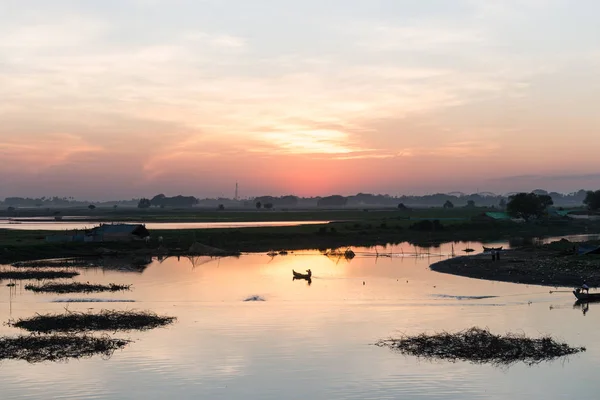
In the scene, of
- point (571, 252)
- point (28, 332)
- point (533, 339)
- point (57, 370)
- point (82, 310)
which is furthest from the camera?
point (571, 252)

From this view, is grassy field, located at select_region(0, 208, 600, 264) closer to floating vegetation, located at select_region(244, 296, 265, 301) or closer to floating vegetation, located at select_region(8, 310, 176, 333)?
floating vegetation, located at select_region(244, 296, 265, 301)

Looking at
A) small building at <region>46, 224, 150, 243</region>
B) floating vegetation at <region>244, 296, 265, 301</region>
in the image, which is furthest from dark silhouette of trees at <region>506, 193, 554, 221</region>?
floating vegetation at <region>244, 296, 265, 301</region>

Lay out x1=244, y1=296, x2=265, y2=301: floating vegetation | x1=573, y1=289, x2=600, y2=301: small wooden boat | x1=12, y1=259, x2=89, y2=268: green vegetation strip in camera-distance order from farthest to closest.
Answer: x1=12, y1=259, x2=89, y2=268: green vegetation strip < x1=244, y1=296, x2=265, y2=301: floating vegetation < x1=573, y1=289, x2=600, y2=301: small wooden boat

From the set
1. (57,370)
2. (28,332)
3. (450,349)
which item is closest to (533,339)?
(450,349)

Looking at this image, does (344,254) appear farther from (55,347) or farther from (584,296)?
(55,347)

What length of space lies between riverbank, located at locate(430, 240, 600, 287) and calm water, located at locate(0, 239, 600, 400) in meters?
3.30

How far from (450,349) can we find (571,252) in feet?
139

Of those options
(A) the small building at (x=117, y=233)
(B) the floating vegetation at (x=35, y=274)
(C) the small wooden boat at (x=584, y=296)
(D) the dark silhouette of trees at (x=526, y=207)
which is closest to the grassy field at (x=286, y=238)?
(A) the small building at (x=117, y=233)

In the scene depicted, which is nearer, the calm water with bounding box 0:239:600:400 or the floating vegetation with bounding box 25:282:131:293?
the calm water with bounding box 0:239:600:400

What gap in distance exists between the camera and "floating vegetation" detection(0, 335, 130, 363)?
87.7ft

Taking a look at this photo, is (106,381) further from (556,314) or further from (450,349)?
(556,314)

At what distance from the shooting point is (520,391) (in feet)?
72.4

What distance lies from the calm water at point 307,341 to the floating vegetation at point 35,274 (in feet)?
7.32

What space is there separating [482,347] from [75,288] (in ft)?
104
